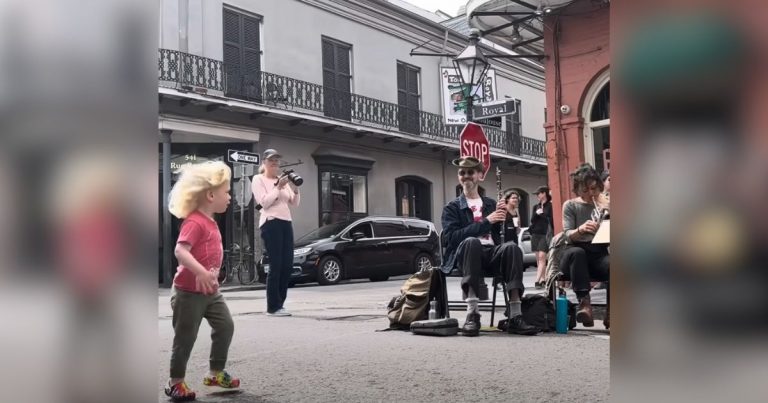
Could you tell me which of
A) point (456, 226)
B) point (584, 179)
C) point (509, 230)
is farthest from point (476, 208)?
point (584, 179)

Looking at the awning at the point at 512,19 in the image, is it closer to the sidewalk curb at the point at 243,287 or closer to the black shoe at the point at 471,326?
the black shoe at the point at 471,326

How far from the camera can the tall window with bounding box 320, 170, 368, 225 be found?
71.2 ft

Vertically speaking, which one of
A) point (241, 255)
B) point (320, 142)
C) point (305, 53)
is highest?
point (305, 53)

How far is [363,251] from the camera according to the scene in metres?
17.0

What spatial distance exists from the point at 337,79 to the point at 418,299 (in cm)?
1718

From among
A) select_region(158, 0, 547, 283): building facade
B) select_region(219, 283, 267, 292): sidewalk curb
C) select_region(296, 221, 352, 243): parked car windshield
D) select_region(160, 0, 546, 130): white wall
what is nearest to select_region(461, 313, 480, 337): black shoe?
select_region(219, 283, 267, 292): sidewalk curb

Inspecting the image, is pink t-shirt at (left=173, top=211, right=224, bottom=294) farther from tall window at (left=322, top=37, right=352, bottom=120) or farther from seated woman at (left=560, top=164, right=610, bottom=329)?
tall window at (left=322, top=37, right=352, bottom=120)

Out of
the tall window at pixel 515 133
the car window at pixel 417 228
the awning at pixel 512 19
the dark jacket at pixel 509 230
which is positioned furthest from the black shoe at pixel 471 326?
the tall window at pixel 515 133
